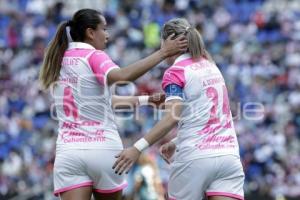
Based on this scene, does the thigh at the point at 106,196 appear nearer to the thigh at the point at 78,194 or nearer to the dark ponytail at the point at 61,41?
the thigh at the point at 78,194

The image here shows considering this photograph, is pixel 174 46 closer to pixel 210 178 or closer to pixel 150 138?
pixel 150 138

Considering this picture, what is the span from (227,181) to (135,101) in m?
1.41

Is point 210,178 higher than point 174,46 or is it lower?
lower

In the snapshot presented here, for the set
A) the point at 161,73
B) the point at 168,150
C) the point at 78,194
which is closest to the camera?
the point at 78,194

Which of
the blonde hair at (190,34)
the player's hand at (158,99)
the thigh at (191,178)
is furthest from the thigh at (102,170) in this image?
the blonde hair at (190,34)

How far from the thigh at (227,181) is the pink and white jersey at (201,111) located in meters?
0.08

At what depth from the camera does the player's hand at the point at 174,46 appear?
6.50 metres

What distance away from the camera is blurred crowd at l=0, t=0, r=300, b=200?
17.0 meters

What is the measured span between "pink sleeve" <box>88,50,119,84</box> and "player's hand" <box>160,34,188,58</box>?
391 mm

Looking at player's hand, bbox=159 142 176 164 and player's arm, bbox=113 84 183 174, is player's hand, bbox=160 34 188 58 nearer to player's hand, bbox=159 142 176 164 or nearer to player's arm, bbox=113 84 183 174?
player's arm, bbox=113 84 183 174

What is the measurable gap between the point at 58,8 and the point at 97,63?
16459 millimetres

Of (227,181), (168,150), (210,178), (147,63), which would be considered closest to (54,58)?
(147,63)

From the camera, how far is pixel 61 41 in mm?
6898

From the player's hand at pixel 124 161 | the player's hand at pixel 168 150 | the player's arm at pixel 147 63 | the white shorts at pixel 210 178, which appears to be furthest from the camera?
the player's hand at pixel 168 150
